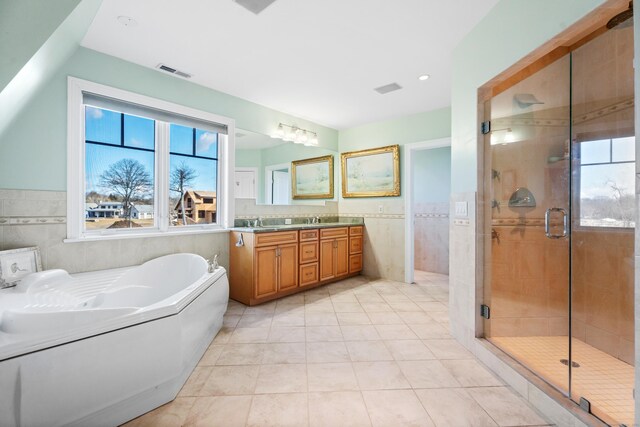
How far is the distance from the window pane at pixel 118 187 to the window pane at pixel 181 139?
0.25 metres

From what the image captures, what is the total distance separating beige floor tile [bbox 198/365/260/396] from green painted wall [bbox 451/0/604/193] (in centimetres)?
209

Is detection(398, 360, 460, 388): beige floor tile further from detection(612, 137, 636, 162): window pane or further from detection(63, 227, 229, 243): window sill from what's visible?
detection(63, 227, 229, 243): window sill

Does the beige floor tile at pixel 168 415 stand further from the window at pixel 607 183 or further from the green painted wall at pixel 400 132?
the green painted wall at pixel 400 132

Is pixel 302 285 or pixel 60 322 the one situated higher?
pixel 60 322

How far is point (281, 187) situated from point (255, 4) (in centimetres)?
Result: 241

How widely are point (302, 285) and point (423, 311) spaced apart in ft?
4.80

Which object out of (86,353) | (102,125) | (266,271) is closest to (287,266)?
(266,271)

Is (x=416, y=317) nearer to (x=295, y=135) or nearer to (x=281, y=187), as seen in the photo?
(x=281, y=187)

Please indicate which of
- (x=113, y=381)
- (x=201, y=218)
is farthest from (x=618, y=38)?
(x=201, y=218)

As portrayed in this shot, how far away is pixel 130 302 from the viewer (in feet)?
7.11

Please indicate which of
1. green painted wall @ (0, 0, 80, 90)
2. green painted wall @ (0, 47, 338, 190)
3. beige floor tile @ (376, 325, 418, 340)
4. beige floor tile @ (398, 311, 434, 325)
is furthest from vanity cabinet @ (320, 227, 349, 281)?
green painted wall @ (0, 0, 80, 90)

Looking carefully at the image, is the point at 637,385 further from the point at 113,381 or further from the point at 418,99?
the point at 418,99

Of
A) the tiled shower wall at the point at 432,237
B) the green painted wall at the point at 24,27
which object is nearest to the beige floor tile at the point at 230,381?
the green painted wall at the point at 24,27

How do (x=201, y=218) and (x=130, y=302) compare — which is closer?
(x=130, y=302)
